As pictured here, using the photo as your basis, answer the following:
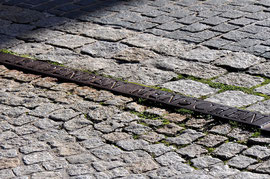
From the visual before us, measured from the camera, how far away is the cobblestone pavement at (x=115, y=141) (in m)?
3.19

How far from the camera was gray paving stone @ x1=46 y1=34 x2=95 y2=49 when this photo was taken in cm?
546

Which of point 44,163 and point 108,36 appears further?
point 108,36

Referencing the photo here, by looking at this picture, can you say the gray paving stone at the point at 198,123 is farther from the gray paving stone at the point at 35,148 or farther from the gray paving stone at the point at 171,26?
the gray paving stone at the point at 171,26

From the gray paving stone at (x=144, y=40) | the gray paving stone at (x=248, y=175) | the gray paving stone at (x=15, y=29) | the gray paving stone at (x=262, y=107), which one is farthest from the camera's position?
the gray paving stone at (x=15, y=29)

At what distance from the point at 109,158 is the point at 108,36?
8.18ft

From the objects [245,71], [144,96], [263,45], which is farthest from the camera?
[263,45]

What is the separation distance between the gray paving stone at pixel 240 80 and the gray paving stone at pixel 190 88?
180 millimetres

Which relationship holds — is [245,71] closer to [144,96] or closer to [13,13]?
[144,96]

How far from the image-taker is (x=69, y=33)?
582 cm

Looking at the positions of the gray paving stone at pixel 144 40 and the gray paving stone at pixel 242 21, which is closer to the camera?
the gray paving stone at pixel 144 40

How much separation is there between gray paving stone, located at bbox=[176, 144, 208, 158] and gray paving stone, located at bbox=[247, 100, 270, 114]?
0.70 meters

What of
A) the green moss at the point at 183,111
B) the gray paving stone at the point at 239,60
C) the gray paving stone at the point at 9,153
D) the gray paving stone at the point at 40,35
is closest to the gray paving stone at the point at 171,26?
the gray paving stone at the point at 239,60

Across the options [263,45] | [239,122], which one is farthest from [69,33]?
[239,122]

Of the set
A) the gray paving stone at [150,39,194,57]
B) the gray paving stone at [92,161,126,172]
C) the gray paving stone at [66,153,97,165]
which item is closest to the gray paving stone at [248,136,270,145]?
the gray paving stone at [92,161,126,172]
